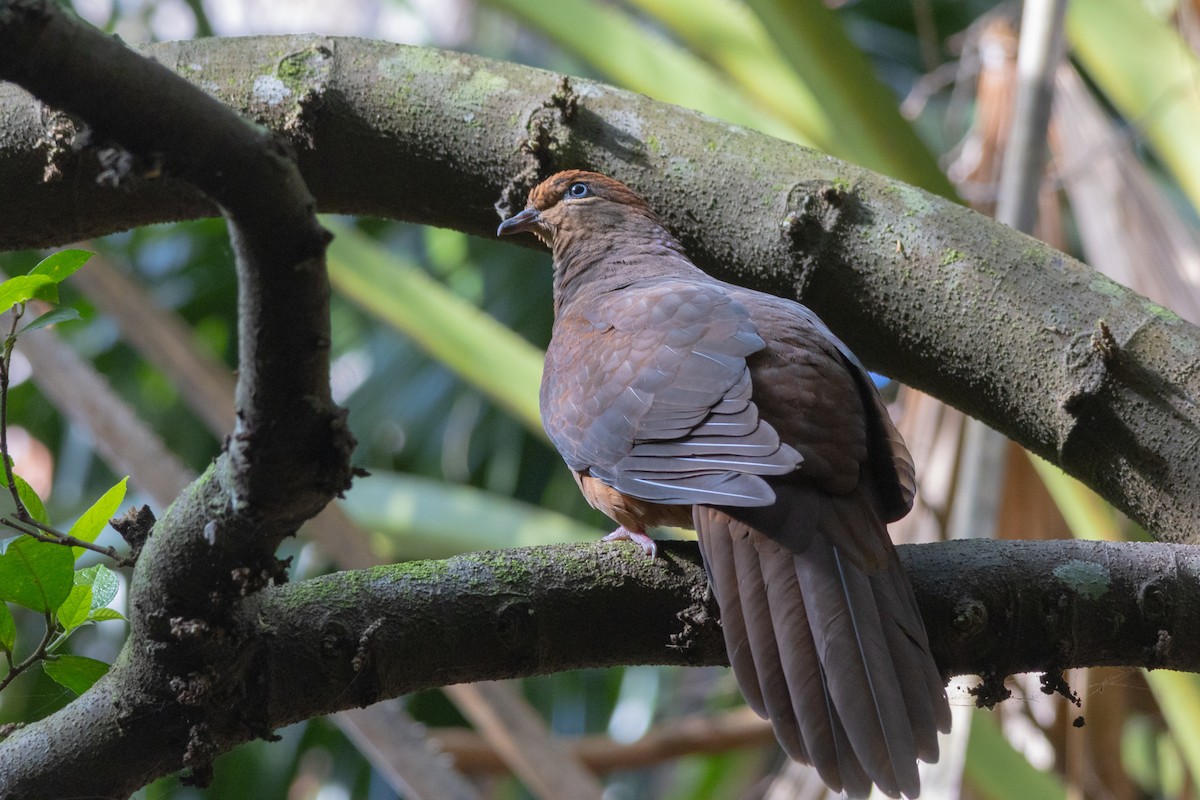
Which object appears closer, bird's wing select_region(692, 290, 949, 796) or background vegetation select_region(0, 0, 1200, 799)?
bird's wing select_region(692, 290, 949, 796)

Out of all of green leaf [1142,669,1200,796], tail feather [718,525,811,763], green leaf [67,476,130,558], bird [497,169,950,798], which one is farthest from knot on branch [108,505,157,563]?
green leaf [1142,669,1200,796]

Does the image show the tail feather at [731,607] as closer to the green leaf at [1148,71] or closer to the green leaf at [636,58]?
the green leaf at [636,58]

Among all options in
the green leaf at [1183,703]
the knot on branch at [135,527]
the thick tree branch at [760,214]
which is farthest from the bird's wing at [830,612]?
the green leaf at [1183,703]

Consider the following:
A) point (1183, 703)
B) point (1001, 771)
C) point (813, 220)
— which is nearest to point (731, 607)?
point (813, 220)

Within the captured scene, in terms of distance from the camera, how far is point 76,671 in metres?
1.63

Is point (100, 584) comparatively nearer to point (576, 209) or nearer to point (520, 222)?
point (520, 222)

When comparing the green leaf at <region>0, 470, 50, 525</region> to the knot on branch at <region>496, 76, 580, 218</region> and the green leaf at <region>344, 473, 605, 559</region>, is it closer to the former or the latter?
the knot on branch at <region>496, 76, 580, 218</region>

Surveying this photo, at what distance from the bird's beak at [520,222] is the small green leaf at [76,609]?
1156 millimetres

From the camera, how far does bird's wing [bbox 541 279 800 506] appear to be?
1.93 meters

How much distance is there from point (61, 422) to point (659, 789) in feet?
18.8

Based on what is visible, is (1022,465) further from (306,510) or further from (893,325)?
(306,510)

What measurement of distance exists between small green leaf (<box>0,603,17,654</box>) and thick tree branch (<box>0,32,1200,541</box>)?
3.17 feet

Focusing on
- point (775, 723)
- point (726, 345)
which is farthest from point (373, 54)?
point (775, 723)

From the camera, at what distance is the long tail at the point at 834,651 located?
65.6 inches
